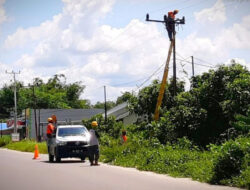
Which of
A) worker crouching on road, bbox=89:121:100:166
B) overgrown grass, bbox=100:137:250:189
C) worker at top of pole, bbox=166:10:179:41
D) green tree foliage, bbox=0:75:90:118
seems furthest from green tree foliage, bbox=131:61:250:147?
green tree foliage, bbox=0:75:90:118

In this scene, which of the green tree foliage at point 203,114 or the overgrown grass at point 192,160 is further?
the green tree foliage at point 203,114

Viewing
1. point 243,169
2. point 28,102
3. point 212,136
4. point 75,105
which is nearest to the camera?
point 243,169

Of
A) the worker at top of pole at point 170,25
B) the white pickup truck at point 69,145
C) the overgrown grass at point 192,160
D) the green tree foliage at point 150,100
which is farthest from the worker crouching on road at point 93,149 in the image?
the green tree foliage at point 150,100

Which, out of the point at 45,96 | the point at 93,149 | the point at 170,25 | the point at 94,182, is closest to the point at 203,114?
the point at 170,25

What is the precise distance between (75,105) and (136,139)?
93.2 meters

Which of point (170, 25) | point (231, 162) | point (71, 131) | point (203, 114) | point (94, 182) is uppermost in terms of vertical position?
point (170, 25)

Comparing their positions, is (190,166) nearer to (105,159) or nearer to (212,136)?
(105,159)

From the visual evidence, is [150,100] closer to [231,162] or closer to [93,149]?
[93,149]

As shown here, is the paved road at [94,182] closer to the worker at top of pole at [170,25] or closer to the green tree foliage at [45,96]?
the worker at top of pole at [170,25]

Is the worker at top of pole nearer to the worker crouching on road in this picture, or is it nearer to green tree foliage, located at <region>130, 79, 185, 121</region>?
green tree foliage, located at <region>130, 79, 185, 121</region>

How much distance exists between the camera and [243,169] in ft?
40.3

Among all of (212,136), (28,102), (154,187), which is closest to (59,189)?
(154,187)

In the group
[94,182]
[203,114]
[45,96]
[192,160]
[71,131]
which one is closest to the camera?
[94,182]

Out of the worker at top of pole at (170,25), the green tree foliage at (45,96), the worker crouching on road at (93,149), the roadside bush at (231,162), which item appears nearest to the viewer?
the roadside bush at (231,162)
